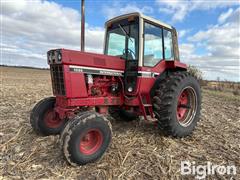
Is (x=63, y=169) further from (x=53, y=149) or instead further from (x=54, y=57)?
(x=54, y=57)

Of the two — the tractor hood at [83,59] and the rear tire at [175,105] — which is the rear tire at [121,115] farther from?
the tractor hood at [83,59]

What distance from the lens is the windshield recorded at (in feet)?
17.5

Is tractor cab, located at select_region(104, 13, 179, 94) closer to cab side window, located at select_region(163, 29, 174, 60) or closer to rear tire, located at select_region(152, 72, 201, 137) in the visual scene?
cab side window, located at select_region(163, 29, 174, 60)

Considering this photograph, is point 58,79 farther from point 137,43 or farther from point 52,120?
point 137,43

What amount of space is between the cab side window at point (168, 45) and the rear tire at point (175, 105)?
2.26 feet

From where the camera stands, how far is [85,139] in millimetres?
4238

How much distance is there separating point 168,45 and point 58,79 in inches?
115

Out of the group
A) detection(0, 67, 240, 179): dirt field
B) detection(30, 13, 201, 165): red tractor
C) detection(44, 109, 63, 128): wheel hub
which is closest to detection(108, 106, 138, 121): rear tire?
detection(0, 67, 240, 179): dirt field

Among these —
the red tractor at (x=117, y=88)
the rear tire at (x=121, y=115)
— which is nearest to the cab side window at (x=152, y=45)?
the red tractor at (x=117, y=88)

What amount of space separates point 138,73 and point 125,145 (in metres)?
1.55

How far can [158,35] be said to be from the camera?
5742mm

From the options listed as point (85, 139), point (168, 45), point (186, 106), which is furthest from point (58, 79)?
point (186, 106)

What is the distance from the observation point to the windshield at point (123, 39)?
5.33 metres

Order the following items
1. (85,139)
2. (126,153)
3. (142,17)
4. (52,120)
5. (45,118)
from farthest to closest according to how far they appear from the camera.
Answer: (52,120) → (45,118) → (142,17) → (126,153) → (85,139)
